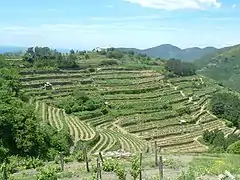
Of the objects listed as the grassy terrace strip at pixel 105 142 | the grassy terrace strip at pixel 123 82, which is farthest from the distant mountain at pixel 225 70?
the grassy terrace strip at pixel 105 142

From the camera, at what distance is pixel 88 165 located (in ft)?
64.6

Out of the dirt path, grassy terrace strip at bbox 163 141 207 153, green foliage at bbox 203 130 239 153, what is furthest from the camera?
the dirt path

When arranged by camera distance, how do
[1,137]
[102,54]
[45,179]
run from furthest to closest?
[102,54], [1,137], [45,179]

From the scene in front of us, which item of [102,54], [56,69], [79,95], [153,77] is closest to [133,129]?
[79,95]

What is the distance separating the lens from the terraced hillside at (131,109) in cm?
4681

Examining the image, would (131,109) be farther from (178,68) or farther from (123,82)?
(178,68)

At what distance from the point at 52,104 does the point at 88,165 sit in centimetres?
3786

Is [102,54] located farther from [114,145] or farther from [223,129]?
[114,145]

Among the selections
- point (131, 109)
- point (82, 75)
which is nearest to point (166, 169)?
point (131, 109)

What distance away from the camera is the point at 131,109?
61.3 metres

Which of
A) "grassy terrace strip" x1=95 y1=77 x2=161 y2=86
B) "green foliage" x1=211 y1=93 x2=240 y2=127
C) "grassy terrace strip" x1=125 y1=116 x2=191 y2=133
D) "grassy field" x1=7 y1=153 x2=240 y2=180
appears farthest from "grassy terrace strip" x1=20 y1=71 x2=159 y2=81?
"grassy field" x1=7 y1=153 x2=240 y2=180

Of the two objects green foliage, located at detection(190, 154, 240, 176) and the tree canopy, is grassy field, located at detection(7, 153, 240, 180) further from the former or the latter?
the tree canopy

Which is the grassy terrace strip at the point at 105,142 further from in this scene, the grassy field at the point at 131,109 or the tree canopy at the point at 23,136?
the tree canopy at the point at 23,136

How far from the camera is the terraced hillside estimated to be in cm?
4681
